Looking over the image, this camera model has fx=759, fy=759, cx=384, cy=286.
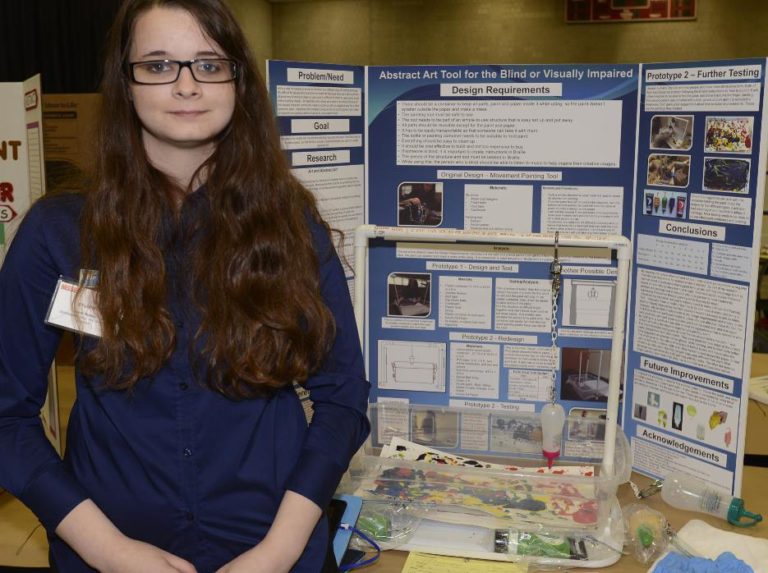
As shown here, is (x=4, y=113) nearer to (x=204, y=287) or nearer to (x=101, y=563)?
(x=204, y=287)

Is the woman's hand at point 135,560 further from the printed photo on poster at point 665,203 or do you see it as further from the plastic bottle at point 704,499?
the printed photo on poster at point 665,203

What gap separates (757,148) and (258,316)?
1.00 metres

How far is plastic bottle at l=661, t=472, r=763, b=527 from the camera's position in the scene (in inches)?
58.2

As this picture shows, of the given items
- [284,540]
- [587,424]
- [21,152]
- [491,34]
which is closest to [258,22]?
[491,34]

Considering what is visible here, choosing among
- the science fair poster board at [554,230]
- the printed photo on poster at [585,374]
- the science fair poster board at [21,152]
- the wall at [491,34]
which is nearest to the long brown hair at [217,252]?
the science fair poster board at [554,230]

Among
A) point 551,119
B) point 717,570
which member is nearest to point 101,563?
point 717,570

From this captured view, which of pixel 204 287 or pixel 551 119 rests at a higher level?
pixel 551 119

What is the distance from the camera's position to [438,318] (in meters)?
1.72

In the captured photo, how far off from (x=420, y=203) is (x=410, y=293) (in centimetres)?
20

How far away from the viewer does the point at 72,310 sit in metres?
1.03

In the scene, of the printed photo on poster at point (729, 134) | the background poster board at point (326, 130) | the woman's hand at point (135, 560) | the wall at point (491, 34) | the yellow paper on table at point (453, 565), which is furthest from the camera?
the wall at point (491, 34)

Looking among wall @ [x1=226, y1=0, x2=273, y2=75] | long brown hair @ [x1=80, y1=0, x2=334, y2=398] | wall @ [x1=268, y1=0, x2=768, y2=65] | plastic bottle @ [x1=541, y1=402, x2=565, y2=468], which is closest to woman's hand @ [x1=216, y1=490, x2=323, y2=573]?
long brown hair @ [x1=80, y1=0, x2=334, y2=398]

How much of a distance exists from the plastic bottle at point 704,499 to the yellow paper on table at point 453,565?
0.42 metres

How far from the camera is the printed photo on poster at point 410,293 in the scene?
5.61ft
